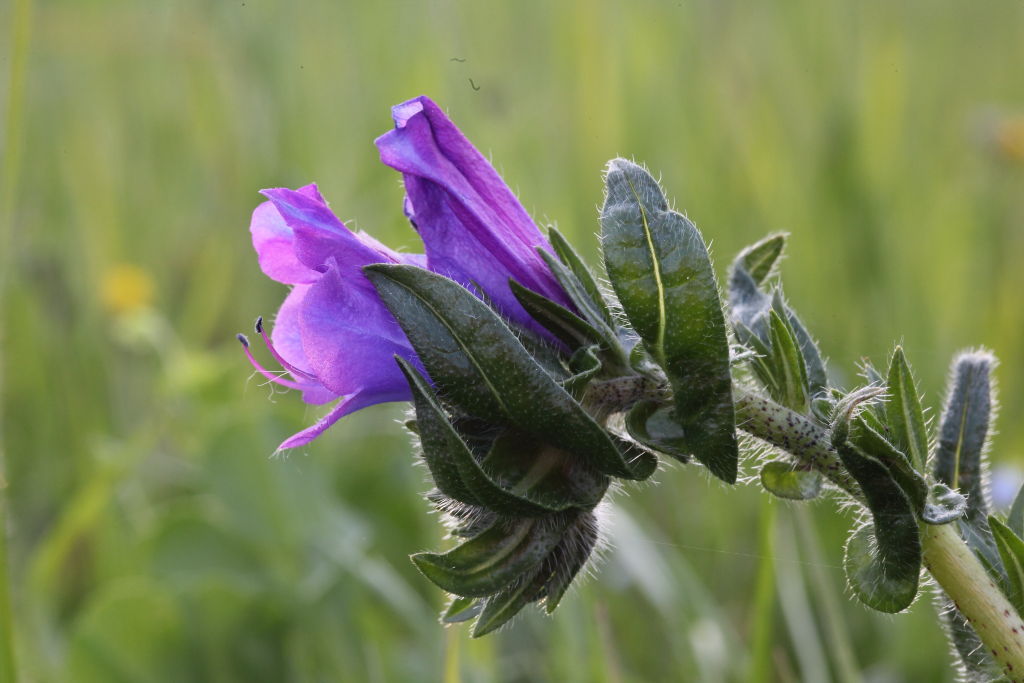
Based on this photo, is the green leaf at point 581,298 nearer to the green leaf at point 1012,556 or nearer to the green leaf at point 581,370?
the green leaf at point 581,370

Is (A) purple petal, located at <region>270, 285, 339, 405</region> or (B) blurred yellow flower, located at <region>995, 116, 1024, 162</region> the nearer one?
(A) purple petal, located at <region>270, 285, 339, 405</region>

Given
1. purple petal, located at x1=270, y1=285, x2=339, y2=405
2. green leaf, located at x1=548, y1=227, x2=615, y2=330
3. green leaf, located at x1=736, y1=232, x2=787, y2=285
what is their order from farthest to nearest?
green leaf, located at x1=736, y1=232, x2=787, y2=285 → purple petal, located at x1=270, y1=285, x2=339, y2=405 → green leaf, located at x1=548, y1=227, x2=615, y2=330

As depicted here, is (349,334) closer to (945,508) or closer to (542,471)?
(542,471)

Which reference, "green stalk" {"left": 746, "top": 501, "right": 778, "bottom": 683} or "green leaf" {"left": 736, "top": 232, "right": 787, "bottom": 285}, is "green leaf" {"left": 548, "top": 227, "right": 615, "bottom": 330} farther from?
"green stalk" {"left": 746, "top": 501, "right": 778, "bottom": 683}

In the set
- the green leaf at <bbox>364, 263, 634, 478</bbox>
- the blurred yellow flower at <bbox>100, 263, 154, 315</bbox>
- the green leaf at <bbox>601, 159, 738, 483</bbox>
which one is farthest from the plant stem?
the blurred yellow flower at <bbox>100, 263, 154, 315</bbox>

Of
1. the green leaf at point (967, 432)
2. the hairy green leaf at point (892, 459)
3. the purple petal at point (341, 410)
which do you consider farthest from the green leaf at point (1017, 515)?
the purple petal at point (341, 410)

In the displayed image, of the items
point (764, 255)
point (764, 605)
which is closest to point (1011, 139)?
point (764, 605)

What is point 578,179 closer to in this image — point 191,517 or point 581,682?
point 191,517
